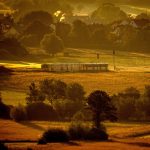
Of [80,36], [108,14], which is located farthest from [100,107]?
[108,14]

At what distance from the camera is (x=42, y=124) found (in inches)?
1996

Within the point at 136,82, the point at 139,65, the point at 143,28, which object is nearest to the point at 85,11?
the point at 143,28

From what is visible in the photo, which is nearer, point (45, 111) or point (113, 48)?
point (45, 111)

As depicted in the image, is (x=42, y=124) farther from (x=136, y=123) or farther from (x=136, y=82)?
(x=136, y=82)

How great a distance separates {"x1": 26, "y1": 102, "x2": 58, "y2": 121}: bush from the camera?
5491 cm

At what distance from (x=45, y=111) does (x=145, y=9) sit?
131m

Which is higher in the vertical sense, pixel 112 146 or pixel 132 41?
pixel 132 41

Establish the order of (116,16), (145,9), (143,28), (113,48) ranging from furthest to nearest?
(145,9)
(116,16)
(143,28)
(113,48)

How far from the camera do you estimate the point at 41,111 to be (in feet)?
182

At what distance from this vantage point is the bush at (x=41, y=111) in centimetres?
5491

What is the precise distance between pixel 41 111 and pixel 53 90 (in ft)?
22.2

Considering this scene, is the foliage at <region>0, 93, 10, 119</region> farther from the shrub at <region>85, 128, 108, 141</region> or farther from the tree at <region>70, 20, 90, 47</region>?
the tree at <region>70, 20, 90, 47</region>

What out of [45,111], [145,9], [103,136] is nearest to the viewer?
[103,136]

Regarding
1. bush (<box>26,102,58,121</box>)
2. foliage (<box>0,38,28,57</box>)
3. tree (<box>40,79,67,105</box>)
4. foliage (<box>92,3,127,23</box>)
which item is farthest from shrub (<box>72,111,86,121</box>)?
foliage (<box>92,3,127,23</box>)
